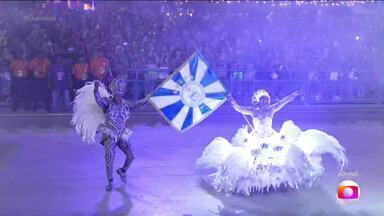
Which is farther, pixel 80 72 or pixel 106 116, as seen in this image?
pixel 80 72

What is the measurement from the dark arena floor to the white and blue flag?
1302 mm

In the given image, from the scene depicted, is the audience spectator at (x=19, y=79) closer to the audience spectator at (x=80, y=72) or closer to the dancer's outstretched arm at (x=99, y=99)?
the audience spectator at (x=80, y=72)

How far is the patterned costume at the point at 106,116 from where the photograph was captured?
28.6 ft

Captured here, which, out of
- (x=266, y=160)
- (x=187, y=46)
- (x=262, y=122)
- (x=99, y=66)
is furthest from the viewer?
(x=187, y=46)

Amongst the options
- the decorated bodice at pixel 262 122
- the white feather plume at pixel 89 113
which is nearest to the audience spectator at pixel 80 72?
the white feather plume at pixel 89 113

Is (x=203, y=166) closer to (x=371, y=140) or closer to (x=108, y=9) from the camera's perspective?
(x=371, y=140)

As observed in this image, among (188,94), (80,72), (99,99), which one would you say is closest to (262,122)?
(188,94)

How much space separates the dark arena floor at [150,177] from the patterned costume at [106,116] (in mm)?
732

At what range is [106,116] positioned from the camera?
8.76 m

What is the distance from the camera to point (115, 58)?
692 inches

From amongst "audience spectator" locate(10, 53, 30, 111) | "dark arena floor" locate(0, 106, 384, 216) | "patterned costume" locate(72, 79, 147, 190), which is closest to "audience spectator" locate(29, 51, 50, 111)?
"audience spectator" locate(10, 53, 30, 111)

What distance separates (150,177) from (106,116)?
162cm

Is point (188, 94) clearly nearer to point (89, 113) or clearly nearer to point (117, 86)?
point (117, 86)

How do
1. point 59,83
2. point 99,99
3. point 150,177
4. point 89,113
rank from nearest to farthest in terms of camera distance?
1. point 99,99
2. point 89,113
3. point 150,177
4. point 59,83
